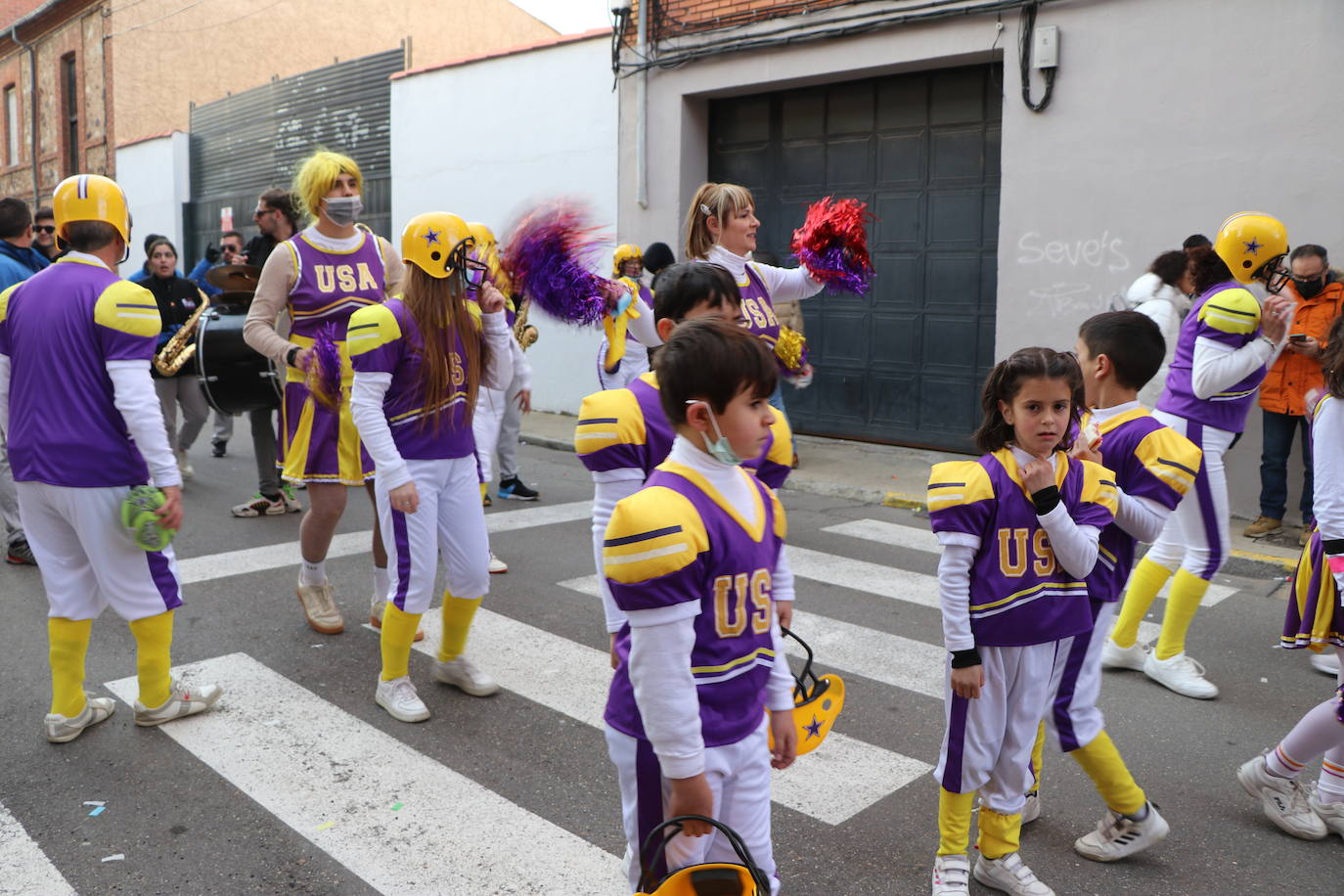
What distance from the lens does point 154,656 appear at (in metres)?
4.16

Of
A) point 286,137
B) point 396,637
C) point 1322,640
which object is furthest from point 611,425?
point 286,137

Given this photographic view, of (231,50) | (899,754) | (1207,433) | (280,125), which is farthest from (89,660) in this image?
(231,50)

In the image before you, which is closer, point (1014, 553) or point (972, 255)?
point (1014, 553)

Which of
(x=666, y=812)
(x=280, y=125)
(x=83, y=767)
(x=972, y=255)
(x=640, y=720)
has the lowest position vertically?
(x=83, y=767)

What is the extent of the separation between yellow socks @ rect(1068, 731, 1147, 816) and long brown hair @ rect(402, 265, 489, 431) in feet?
8.39

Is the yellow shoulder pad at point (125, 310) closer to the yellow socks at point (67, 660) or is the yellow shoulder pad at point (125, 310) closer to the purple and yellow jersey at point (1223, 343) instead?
the yellow socks at point (67, 660)

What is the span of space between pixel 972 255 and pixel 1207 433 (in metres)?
5.85

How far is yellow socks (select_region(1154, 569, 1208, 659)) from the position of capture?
489cm

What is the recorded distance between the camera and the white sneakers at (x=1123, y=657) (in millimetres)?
5098

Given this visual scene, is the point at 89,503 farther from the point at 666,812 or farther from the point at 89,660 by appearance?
the point at 666,812

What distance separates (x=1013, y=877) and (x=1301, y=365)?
603 centimetres

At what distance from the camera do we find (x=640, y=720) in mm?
2270

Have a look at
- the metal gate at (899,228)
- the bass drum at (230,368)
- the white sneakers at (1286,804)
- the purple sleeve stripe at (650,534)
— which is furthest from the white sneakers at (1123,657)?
Answer: the metal gate at (899,228)

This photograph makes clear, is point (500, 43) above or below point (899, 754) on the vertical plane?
above
